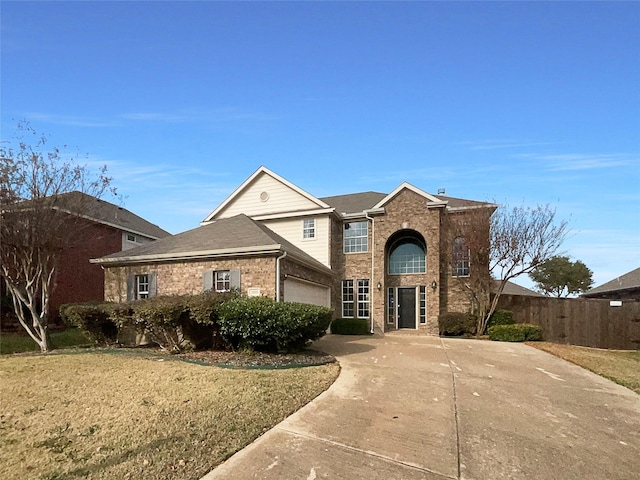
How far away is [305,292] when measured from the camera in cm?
1509

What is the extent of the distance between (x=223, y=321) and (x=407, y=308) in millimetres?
10529

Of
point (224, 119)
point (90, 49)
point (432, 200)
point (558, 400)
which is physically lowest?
point (558, 400)

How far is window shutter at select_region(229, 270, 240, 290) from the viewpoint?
1286 centimetres

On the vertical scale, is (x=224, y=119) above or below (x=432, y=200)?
above

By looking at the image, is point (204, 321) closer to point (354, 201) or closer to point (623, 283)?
point (354, 201)

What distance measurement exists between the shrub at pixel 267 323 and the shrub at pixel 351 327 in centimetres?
697

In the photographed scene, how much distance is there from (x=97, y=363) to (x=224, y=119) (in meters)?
8.01

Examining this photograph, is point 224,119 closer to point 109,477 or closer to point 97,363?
point 97,363

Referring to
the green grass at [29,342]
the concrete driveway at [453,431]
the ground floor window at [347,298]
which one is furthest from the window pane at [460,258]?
the green grass at [29,342]

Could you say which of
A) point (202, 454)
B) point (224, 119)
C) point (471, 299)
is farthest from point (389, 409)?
point (471, 299)

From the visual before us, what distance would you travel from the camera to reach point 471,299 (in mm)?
17047

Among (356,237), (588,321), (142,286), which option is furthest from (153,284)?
(588,321)

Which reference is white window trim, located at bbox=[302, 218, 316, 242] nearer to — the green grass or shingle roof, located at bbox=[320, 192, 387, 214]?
shingle roof, located at bbox=[320, 192, 387, 214]

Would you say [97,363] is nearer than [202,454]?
No
